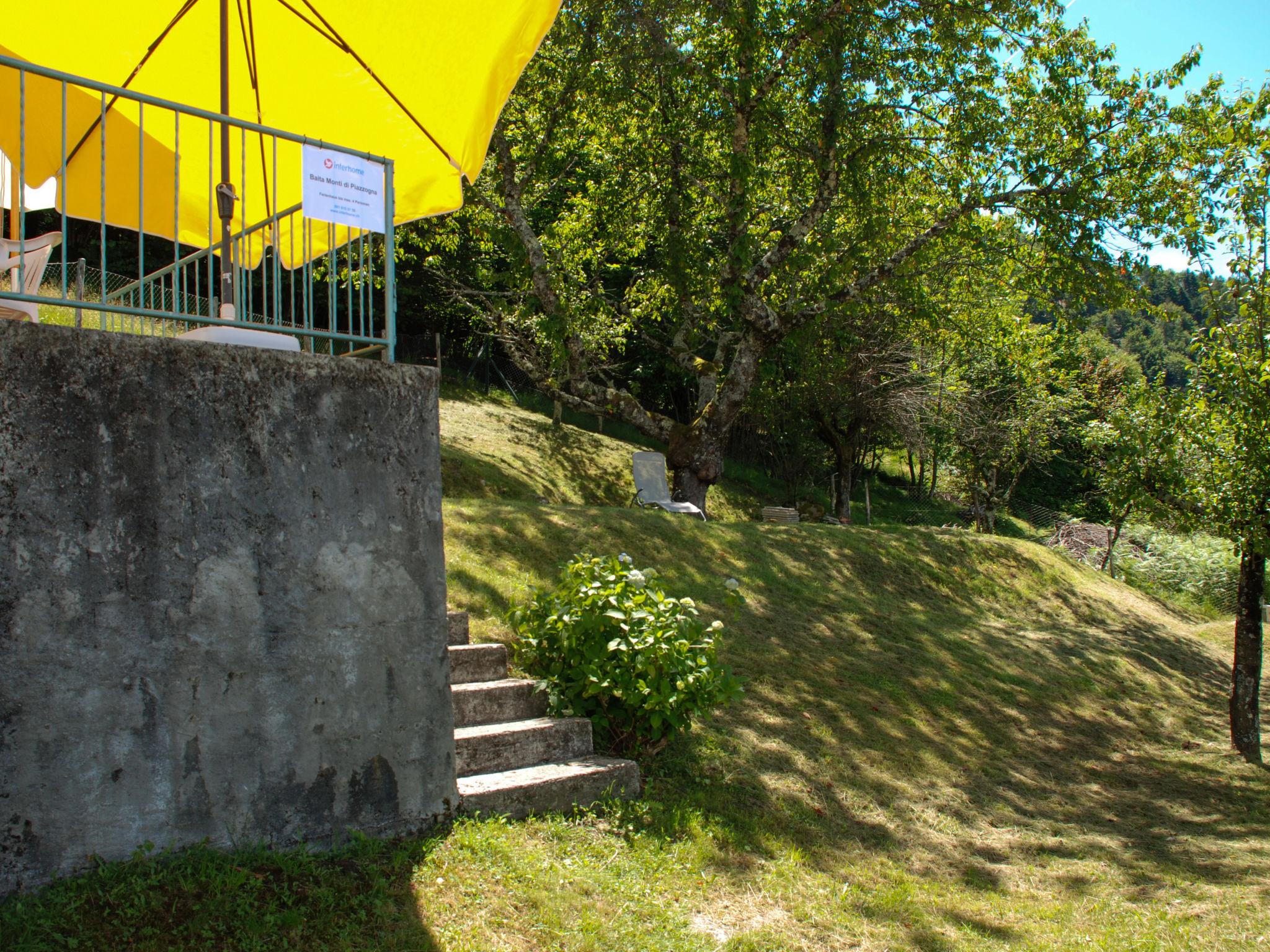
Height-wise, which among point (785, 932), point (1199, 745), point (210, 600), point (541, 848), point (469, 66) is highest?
point (469, 66)

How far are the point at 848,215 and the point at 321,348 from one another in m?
8.09

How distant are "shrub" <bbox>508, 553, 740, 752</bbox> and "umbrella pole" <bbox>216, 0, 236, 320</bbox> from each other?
226 centimetres

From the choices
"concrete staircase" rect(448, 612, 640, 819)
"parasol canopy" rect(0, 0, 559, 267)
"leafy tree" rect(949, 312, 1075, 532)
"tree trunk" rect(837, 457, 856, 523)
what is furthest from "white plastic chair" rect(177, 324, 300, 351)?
"leafy tree" rect(949, 312, 1075, 532)

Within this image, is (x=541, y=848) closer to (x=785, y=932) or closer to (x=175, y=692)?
(x=785, y=932)

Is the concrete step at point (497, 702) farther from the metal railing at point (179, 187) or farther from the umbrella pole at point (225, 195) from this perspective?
the umbrella pole at point (225, 195)

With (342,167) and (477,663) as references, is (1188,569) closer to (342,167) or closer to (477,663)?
(477,663)

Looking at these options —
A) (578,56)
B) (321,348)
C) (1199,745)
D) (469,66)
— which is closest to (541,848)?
(469,66)

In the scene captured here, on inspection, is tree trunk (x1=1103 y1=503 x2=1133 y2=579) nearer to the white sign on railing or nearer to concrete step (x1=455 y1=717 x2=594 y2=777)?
concrete step (x1=455 y1=717 x2=594 y2=777)

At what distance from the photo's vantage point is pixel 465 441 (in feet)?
59.4

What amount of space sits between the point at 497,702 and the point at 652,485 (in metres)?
8.54

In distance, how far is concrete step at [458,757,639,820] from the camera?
4.29 m

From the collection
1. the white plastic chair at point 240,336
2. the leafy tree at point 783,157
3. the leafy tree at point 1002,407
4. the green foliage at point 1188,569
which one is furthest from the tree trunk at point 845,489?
the white plastic chair at point 240,336

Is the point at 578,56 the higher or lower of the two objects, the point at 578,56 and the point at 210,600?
the higher

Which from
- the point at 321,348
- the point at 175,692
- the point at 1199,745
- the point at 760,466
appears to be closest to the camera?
the point at 175,692
